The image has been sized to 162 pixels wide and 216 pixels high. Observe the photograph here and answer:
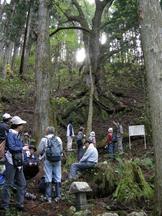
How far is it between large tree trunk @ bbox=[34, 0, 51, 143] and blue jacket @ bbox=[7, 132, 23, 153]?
5558 mm

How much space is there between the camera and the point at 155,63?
297 inches

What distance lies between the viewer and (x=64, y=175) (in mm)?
12133

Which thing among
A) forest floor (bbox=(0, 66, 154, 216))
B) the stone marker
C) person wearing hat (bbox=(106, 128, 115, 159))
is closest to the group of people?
forest floor (bbox=(0, 66, 154, 216))

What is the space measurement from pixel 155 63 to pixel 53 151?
127 inches

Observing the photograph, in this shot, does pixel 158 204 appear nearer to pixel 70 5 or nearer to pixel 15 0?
pixel 70 5

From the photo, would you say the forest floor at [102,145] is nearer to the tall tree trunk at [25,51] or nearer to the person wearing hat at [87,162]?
the person wearing hat at [87,162]

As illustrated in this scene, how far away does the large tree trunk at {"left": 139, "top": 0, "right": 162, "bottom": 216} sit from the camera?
24.4ft

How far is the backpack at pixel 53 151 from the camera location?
932 cm

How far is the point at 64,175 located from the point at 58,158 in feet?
9.39

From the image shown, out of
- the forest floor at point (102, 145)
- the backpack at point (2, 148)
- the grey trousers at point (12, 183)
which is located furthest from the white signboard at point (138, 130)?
the backpack at point (2, 148)

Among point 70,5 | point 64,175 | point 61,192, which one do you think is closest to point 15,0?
point 70,5

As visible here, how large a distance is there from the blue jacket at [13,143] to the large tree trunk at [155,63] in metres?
2.59

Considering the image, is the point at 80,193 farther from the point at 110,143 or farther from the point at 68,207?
the point at 110,143

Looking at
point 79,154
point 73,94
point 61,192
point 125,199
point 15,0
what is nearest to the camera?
point 125,199
